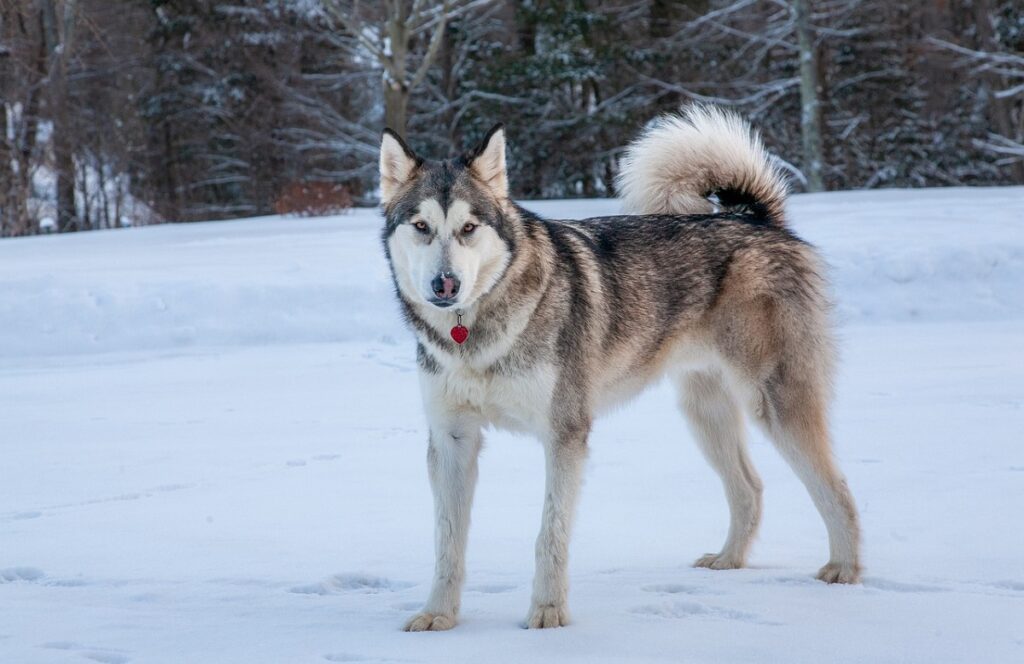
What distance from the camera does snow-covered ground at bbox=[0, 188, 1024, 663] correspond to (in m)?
3.40

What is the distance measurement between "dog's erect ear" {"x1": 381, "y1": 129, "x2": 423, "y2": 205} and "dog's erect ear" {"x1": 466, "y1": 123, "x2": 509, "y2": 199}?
0.21 meters

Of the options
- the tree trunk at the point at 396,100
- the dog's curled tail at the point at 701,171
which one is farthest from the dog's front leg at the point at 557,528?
the tree trunk at the point at 396,100

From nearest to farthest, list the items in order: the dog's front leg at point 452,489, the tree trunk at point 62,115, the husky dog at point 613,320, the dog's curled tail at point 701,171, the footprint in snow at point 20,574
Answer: the husky dog at point 613,320 → the dog's front leg at point 452,489 → the footprint in snow at point 20,574 → the dog's curled tail at point 701,171 → the tree trunk at point 62,115

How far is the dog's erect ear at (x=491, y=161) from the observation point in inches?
151

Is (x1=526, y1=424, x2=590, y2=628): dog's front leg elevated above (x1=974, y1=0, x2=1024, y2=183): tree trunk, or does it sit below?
below

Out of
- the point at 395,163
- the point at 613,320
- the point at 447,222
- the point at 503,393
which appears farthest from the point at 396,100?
the point at 503,393

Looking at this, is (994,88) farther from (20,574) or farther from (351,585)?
(20,574)

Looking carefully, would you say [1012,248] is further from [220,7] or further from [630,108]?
[220,7]

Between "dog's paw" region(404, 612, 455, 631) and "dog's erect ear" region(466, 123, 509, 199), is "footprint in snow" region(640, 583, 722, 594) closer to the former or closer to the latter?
"dog's paw" region(404, 612, 455, 631)

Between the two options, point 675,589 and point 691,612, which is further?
point 675,589

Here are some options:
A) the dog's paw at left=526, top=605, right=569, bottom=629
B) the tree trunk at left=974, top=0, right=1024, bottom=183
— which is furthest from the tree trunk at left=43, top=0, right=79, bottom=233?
the dog's paw at left=526, top=605, right=569, bottom=629

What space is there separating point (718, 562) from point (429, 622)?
133 centimetres

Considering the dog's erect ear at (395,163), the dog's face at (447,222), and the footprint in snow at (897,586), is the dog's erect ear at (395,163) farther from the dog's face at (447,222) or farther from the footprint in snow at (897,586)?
the footprint in snow at (897,586)

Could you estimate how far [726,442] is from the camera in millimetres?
4609
